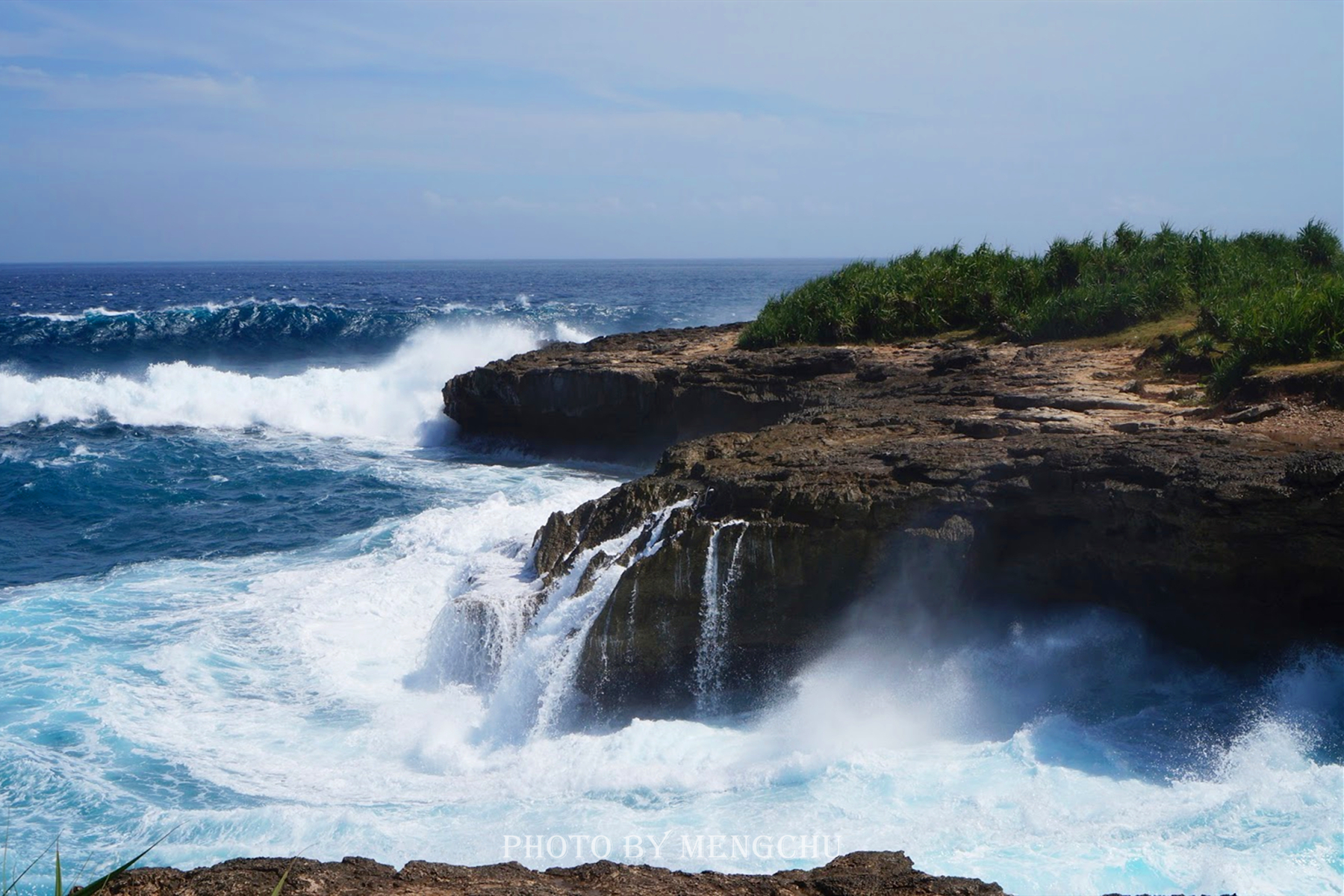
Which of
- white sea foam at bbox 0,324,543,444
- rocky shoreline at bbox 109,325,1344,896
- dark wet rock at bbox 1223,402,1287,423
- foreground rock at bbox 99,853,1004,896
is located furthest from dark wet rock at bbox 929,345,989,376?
white sea foam at bbox 0,324,543,444

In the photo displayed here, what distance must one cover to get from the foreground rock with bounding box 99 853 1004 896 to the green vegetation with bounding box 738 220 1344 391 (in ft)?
27.5

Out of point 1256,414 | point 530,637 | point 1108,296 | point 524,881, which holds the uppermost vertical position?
point 1108,296

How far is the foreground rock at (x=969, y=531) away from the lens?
334 inches

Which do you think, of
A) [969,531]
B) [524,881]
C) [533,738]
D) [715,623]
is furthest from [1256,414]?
[524,881]

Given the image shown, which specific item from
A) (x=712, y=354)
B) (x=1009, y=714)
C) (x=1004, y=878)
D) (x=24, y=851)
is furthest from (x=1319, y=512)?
(x=712, y=354)

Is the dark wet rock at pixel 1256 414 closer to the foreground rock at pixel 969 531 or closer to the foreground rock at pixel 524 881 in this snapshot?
the foreground rock at pixel 969 531

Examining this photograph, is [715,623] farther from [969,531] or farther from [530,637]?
[969,531]

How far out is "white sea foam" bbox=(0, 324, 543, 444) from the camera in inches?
959

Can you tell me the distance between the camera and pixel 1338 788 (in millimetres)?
7570

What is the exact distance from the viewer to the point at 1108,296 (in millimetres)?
14969

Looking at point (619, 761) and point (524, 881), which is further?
point (619, 761)

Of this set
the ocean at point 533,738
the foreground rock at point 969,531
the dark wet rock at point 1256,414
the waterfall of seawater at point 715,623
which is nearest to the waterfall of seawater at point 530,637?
the ocean at point 533,738

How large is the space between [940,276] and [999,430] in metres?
7.73

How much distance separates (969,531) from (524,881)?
5602mm
